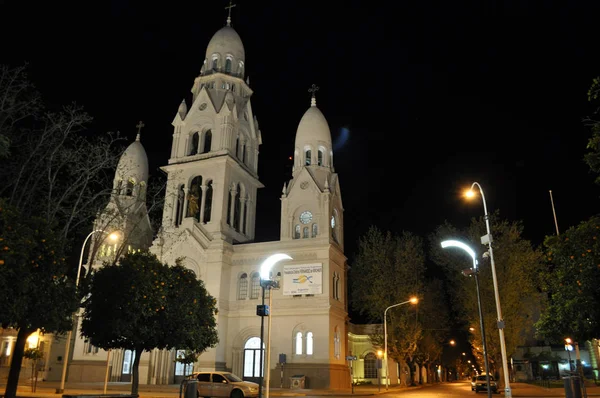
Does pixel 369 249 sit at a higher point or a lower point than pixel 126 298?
higher

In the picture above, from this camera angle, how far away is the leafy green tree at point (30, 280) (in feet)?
56.7

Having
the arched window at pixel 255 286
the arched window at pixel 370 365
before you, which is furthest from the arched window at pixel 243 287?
the arched window at pixel 370 365

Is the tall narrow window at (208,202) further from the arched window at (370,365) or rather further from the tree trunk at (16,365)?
the tree trunk at (16,365)

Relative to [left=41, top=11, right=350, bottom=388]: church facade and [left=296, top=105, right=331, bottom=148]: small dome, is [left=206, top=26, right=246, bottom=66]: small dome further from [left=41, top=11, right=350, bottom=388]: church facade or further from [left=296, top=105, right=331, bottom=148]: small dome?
[left=296, top=105, right=331, bottom=148]: small dome

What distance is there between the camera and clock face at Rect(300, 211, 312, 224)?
48.9m

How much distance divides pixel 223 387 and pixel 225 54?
40546 millimetres

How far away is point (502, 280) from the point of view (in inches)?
1759

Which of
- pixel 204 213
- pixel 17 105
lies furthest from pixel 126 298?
pixel 204 213

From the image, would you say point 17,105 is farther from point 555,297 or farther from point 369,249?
point 369,249

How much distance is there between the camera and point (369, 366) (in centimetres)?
6084

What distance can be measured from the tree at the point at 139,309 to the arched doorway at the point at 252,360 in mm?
16194

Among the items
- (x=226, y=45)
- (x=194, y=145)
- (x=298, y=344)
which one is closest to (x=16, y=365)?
(x=298, y=344)

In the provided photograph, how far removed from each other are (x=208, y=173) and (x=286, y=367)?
826 inches

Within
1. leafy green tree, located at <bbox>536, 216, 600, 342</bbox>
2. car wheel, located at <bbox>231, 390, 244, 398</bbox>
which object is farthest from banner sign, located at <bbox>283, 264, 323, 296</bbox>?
leafy green tree, located at <bbox>536, 216, 600, 342</bbox>
